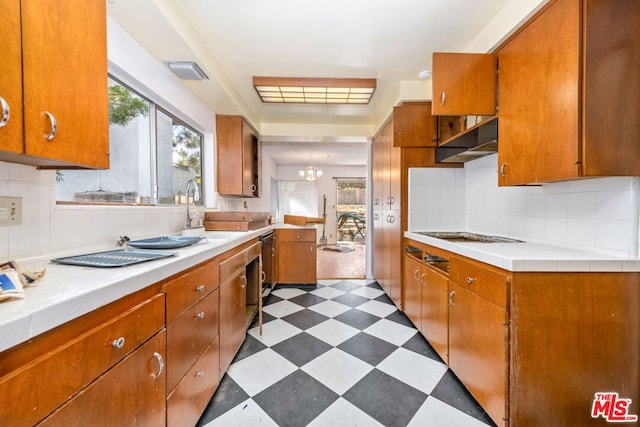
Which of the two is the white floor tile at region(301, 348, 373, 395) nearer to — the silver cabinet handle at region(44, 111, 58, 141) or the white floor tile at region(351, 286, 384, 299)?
the white floor tile at region(351, 286, 384, 299)

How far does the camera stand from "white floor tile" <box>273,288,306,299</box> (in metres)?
3.03

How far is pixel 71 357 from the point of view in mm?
584

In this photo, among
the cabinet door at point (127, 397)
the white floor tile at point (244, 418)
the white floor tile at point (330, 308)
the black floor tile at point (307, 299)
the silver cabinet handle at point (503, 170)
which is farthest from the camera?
the black floor tile at point (307, 299)

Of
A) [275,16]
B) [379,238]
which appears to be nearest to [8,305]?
[275,16]

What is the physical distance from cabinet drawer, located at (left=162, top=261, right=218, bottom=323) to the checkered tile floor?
2.19 feet

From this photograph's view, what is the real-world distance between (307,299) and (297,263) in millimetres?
602

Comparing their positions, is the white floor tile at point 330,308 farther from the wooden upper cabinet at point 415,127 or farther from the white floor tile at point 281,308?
the wooden upper cabinet at point 415,127

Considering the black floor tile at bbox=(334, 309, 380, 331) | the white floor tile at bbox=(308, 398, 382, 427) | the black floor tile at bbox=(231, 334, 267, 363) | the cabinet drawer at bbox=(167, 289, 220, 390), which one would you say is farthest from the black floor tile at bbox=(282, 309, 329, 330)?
the cabinet drawer at bbox=(167, 289, 220, 390)

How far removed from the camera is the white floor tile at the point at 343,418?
1.25 meters

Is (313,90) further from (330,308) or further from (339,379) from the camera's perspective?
(339,379)

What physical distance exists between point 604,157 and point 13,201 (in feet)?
7.93

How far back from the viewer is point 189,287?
111 centimetres

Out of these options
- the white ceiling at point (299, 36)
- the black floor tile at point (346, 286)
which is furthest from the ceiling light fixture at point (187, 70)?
the black floor tile at point (346, 286)

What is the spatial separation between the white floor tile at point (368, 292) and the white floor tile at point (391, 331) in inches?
26.5
